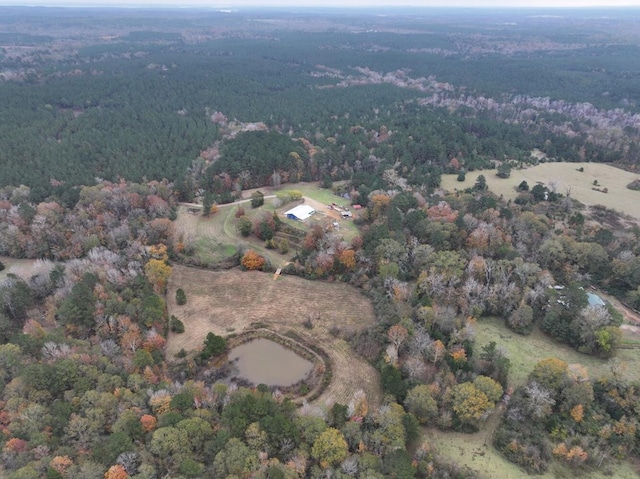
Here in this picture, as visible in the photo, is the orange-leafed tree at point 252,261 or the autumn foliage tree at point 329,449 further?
the orange-leafed tree at point 252,261

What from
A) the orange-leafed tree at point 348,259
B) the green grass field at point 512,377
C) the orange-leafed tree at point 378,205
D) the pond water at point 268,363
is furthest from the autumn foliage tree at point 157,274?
the green grass field at point 512,377

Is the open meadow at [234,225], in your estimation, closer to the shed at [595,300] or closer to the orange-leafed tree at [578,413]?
the shed at [595,300]

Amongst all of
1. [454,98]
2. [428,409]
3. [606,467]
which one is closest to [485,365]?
[428,409]

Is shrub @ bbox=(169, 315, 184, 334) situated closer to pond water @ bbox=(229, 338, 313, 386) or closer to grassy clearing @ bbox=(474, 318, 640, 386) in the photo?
pond water @ bbox=(229, 338, 313, 386)

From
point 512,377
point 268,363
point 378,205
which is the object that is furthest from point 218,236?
point 512,377

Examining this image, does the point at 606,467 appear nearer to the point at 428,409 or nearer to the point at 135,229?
the point at 428,409

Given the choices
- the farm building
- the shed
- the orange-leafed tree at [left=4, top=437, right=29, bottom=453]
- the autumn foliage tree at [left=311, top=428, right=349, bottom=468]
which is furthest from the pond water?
the shed
